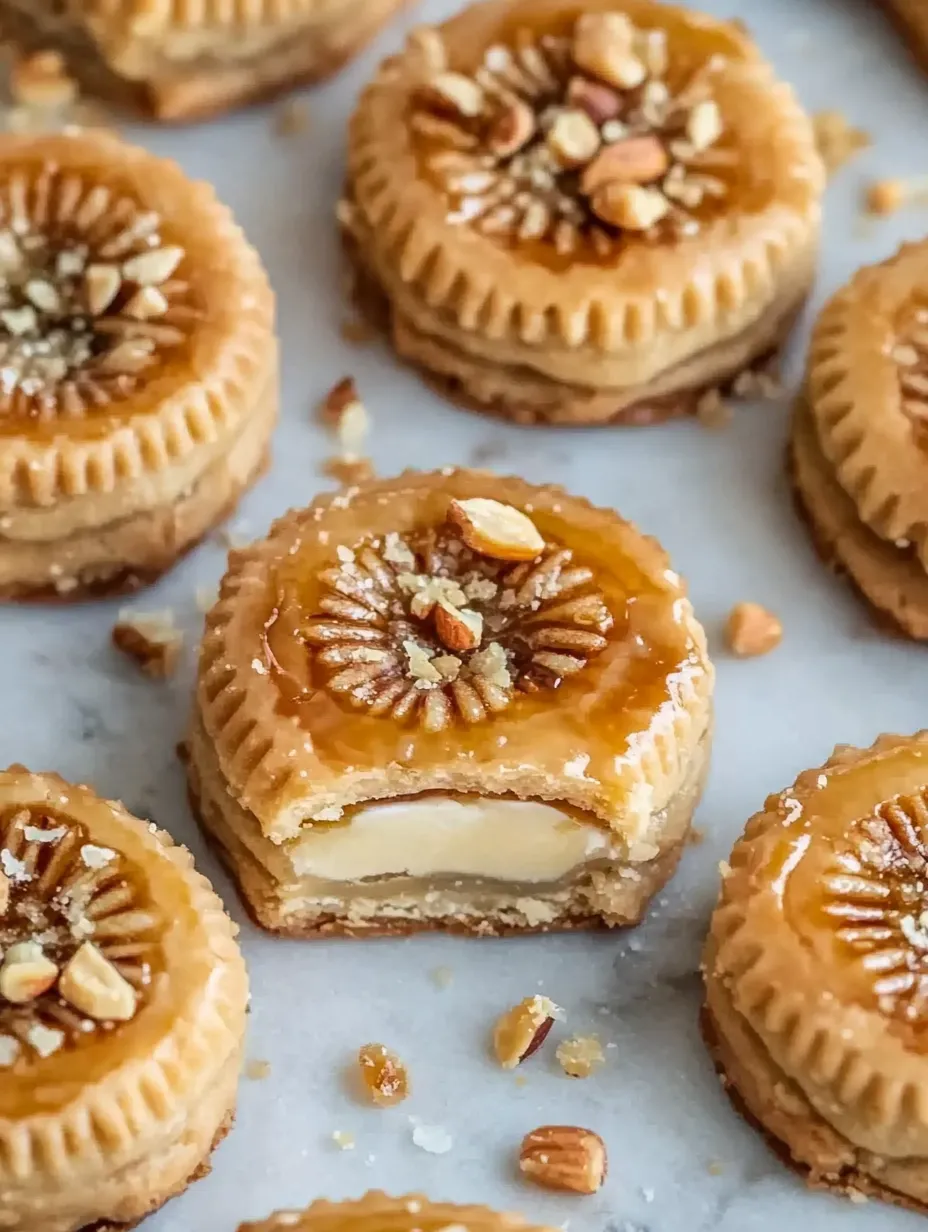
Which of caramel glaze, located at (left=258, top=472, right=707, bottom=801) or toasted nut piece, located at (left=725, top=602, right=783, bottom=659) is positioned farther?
toasted nut piece, located at (left=725, top=602, right=783, bottom=659)

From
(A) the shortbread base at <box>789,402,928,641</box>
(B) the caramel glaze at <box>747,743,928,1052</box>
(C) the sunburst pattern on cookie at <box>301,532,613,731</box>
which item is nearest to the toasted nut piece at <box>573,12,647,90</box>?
(A) the shortbread base at <box>789,402,928,641</box>

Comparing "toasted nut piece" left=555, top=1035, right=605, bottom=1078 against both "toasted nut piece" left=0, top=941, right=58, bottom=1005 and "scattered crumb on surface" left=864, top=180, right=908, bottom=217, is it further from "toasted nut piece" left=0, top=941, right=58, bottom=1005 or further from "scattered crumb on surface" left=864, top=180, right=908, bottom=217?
"scattered crumb on surface" left=864, top=180, right=908, bottom=217

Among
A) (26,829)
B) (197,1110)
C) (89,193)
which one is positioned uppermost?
(89,193)

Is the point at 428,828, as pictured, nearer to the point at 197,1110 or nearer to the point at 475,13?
the point at 197,1110

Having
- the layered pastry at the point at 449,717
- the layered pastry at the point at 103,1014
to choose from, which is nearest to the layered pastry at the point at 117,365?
the layered pastry at the point at 449,717

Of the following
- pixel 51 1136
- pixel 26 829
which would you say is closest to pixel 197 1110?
pixel 51 1136

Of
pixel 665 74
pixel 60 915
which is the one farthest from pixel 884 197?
pixel 60 915
